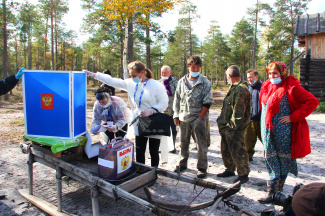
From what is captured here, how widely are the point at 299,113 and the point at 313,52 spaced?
Answer: 14.6m

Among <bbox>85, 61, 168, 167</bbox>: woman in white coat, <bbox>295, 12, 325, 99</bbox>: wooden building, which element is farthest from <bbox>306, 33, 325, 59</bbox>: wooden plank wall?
<bbox>85, 61, 168, 167</bbox>: woman in white coat

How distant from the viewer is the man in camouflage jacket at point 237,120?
3.95 m

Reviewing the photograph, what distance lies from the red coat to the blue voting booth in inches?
118

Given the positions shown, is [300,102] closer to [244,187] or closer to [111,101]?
[244,187]

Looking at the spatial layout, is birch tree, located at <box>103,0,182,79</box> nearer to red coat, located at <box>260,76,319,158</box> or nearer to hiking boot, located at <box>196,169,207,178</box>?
hiking boot, located at <box>196,169,207,178</box>

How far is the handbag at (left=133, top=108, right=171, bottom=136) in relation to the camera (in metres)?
3.79

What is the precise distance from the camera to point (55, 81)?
329 centimetres

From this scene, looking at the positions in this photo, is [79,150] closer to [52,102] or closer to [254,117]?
[52,102]

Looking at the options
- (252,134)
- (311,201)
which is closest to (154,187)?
(252,134)

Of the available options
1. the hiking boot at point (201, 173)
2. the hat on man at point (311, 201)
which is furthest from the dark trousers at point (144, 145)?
the hat on man at point (311, 201)

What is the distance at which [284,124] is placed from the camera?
10.9ft

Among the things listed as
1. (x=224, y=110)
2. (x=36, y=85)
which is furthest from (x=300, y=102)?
(x=36, y=85)

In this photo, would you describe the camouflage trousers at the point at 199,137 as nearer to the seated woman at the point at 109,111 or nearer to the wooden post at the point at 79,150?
the seated woman at the point at 109,111

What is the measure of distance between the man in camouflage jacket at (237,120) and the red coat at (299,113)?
795 millimetres
